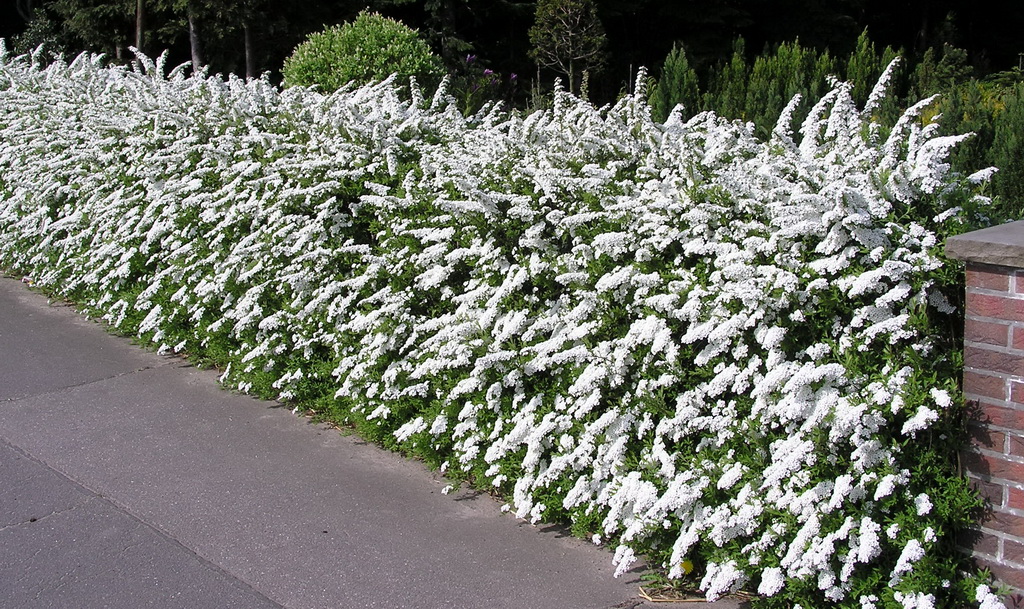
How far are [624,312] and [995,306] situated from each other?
54.4 inches

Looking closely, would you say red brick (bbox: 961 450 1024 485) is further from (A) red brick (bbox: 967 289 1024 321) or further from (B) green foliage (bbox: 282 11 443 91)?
(B) green foliage (bbox: 282 11 443 91)

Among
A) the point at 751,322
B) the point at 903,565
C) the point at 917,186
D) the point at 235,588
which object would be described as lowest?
the point at 235,588

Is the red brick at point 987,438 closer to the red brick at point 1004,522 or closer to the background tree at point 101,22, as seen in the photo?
the red brick at point 1004,522

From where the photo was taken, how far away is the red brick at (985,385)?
3.04m

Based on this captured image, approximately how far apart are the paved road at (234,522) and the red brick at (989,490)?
0.98 m

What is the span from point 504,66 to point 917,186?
805 inches

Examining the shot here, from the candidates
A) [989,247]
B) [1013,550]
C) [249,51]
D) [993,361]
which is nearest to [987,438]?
[993,361]

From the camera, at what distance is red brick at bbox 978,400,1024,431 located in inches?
119

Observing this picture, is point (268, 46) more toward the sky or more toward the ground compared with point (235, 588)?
more toward the sky

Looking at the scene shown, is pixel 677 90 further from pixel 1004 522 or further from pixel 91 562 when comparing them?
pixel 91 562

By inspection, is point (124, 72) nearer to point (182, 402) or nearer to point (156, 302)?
point (156, 302)

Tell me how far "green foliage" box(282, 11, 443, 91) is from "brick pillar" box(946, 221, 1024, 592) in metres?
7.32

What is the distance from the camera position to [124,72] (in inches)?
371

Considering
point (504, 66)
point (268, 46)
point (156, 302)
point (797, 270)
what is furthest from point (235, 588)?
point (504, 66)
